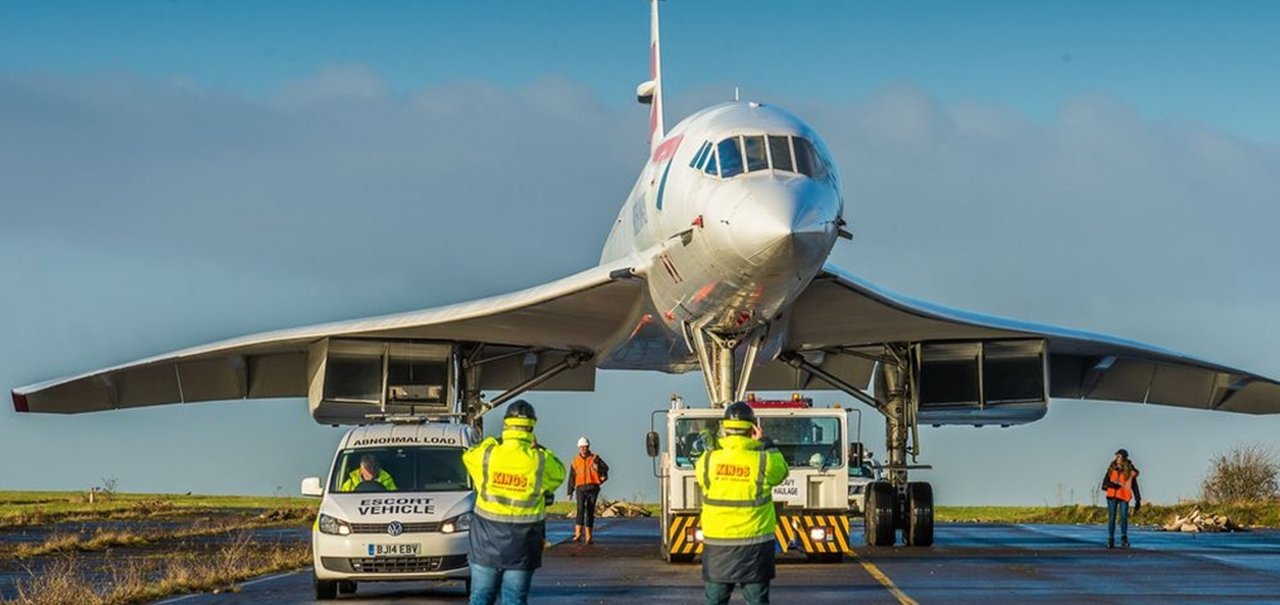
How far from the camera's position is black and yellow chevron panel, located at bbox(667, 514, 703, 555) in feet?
66.2

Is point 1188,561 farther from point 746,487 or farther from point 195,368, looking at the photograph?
point 195,368

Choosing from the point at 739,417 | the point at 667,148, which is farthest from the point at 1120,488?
the point at 739,417

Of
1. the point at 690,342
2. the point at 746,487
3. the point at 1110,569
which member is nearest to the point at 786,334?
the point at 690,342

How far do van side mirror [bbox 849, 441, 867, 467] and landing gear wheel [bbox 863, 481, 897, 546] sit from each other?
3.81 m

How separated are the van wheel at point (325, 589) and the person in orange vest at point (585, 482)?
10.0 metres

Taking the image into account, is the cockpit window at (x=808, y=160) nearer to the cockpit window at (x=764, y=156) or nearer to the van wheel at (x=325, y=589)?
the cockpit window at (x=764, y=156)

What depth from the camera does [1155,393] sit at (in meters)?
31.2

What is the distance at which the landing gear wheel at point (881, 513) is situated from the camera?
25.4 meters

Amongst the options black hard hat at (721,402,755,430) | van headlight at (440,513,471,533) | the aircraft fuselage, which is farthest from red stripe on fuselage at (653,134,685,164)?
black hard hat at (721,402,755,430)

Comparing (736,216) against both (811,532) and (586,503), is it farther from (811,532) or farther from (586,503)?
(586,503)

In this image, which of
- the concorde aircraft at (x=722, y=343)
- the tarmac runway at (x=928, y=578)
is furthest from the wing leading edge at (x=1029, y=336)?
the tarmac runway at (x=928, y=578)

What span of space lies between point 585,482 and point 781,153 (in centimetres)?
896

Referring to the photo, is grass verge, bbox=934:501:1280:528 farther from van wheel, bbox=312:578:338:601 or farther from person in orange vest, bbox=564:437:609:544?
van wheel, bbox=312:578:338:601

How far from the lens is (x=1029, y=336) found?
27188 mm
